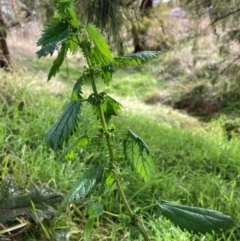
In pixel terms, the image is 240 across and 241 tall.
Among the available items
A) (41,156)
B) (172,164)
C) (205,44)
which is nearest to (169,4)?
(205,44)

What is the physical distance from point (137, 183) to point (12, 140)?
0.84 meters

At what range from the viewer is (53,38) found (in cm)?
94

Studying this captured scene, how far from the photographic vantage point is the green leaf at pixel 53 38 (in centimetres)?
91

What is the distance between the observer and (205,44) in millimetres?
7098

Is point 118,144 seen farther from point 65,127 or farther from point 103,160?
point 65,127

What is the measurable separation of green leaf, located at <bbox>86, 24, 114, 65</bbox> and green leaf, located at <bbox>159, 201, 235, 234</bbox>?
1.45 feet

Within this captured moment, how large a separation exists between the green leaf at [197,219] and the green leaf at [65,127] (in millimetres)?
341

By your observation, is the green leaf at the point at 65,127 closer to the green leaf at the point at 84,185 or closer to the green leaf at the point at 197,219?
the green leaf at the point at 84,185

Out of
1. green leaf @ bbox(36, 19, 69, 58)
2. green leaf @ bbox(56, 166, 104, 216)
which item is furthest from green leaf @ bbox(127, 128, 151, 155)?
green leaf @ bbox(36, 19, 69, 58)

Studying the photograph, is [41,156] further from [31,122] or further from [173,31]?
[173,31]

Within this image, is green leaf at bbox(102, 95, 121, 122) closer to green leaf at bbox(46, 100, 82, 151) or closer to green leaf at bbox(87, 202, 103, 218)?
green leaf at bbox(46, 100, 82, 151)

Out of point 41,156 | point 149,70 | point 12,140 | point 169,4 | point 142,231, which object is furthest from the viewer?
point 149,70

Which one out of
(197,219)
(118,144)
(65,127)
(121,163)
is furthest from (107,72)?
(118,144)

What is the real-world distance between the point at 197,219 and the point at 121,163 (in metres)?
1.32
